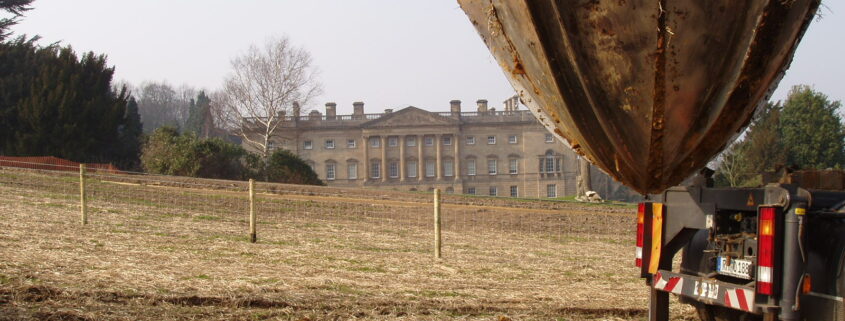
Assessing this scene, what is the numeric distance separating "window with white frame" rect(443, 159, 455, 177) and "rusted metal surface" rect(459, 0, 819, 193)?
85591 millimetres

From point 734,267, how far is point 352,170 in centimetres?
8417

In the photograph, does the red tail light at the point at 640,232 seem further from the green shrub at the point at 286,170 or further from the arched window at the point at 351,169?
the arched window at the point at 351,169

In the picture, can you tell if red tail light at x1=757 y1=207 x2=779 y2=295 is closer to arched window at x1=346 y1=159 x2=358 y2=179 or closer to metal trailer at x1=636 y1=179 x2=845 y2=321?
metal trailer at x1=636 y1=179 x2=845 y2=321

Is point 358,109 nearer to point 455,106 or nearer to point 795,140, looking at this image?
point 455,106

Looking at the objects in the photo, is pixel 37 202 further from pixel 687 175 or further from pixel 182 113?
pixel 182 113

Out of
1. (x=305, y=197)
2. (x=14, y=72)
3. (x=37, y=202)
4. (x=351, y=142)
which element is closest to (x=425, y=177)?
(x=351, y=142)

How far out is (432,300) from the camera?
852 cm

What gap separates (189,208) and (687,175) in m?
17.2

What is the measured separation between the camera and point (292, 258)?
1221cm

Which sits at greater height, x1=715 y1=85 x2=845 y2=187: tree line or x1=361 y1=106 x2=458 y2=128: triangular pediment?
x1=361 y1=106 x2=458 y2=128: triangular pediment

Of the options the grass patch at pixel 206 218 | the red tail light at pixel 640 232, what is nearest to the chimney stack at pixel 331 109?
the grass patch at pixel 206 218

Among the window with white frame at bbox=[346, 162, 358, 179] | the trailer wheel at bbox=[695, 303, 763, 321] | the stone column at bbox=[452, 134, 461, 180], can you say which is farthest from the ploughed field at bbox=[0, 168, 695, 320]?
the stone column at bbox=[452, 134, 461, 180]

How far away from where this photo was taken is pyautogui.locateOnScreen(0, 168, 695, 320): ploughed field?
25.0 feet

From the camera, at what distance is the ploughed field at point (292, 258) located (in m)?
7.62
